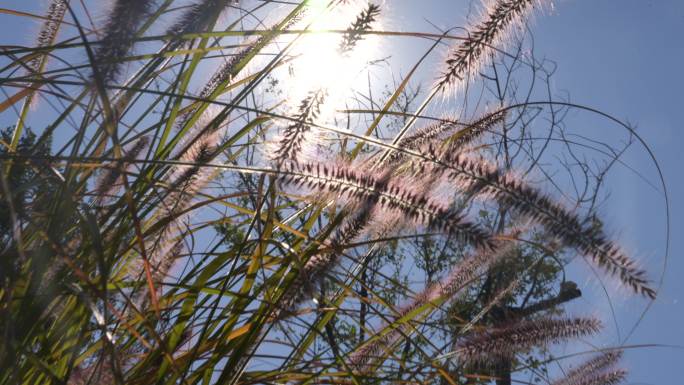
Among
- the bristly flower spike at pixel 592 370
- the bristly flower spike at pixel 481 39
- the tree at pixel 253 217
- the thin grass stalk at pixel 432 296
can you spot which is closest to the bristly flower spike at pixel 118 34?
the tree at pixel 253 217

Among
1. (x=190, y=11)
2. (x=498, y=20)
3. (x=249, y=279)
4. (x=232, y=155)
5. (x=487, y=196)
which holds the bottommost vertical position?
(x=249, y=279)

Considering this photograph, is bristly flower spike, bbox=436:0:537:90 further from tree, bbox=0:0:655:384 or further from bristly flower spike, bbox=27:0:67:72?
bristly flower spike, bbox=27:0:67:72

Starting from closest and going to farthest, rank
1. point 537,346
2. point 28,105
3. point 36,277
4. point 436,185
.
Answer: point 36,277 < point 436,185 < point 537,346 < point 28,105

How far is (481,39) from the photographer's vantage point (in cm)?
174

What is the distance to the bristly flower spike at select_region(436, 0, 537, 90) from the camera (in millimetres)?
1729

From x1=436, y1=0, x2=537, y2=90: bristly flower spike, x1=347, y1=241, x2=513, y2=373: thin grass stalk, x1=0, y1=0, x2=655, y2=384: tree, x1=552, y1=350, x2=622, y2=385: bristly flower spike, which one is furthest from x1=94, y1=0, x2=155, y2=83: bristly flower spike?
x1=552, y1=350, x2=622, y2=385: bristly flower spike

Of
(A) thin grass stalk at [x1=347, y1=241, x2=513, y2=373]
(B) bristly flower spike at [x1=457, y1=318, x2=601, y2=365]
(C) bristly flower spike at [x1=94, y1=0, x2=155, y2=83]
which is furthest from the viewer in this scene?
(A) thin grass stalk at [x1=347, y1=241, x2=513, y2=373]

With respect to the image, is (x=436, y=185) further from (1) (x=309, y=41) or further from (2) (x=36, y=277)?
(2) (x=36, y=277)

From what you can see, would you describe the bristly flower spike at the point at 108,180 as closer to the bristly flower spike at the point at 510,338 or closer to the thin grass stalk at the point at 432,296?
the thin grass stalk at the point at 432,296

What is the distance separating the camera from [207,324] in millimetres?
1495

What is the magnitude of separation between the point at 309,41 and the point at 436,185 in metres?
0.51

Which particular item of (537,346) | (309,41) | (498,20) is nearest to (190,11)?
(309,41)

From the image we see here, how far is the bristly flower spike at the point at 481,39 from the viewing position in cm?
173

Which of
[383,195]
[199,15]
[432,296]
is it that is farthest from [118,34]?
[432,296]
